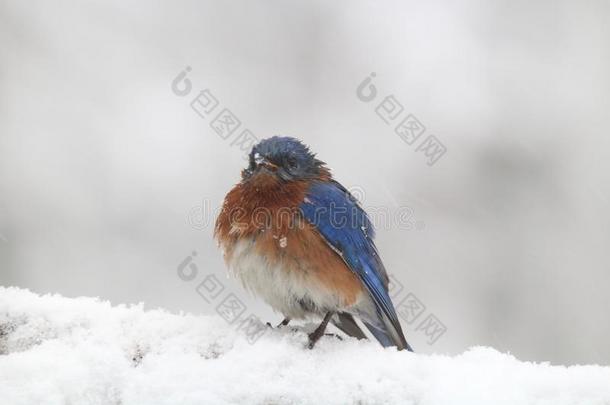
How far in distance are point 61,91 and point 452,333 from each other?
546 cm

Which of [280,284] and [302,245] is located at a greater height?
[302,245]

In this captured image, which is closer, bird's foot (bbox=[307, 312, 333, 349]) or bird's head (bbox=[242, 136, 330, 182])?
bird's foot (bbox=[307, 312, 333, 349])

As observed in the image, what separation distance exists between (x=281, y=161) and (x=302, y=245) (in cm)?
68

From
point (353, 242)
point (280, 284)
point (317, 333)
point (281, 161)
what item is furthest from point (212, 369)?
point (281, 161)

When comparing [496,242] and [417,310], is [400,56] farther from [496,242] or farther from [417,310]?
[417,310]

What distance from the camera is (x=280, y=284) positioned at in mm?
4203

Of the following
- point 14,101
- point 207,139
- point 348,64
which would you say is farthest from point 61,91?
point 348,64

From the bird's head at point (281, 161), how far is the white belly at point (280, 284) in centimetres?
54

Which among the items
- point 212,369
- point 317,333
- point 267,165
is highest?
point 267,165

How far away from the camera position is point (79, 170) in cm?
A: 852

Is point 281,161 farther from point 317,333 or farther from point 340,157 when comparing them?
point 340,157

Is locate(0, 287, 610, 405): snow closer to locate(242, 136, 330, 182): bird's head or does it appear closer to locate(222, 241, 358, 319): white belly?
locate(222, 241, 358, 319): white belly

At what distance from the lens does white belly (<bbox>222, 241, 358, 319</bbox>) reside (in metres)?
4.20

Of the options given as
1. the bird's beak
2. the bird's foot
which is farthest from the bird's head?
the bird's foot
